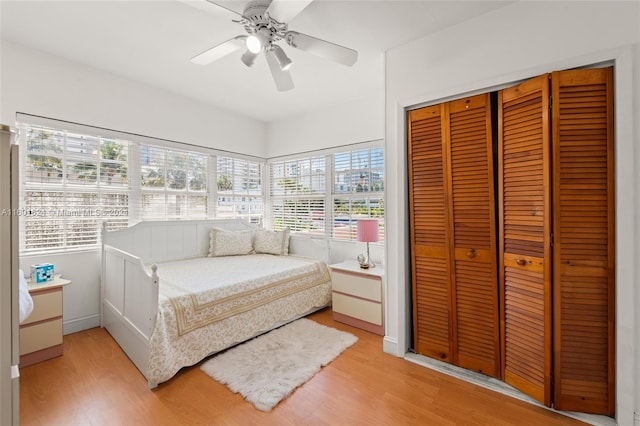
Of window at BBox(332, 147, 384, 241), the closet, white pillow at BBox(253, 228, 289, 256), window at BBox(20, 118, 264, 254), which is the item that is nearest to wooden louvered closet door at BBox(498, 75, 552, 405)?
the closet

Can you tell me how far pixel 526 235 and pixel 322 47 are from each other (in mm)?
1795

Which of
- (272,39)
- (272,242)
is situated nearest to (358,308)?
(272,242)

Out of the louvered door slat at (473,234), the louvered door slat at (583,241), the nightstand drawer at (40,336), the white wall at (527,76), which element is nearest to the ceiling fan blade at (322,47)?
the white wall at (527,76)

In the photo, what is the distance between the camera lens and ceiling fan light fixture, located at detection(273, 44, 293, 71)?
1.91 m

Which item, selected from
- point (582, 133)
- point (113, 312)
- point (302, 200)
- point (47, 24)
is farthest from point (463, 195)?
point (47, 24)

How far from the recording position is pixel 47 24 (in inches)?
85.5

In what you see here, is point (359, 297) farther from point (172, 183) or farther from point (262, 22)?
point (172, 183)

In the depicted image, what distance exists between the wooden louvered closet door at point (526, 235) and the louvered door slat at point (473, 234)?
0.07 meters

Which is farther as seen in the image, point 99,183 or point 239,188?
point 239,188

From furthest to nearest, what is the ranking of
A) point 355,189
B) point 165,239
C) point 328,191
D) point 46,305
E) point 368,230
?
1. point 328,191
2. point 355,189
3. point 165,239
4. point 368,230
5. point 46,305

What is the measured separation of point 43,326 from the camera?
2336 mm

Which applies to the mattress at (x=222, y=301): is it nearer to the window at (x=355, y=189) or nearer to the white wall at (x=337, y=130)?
the white wall at (x=337, y=130)

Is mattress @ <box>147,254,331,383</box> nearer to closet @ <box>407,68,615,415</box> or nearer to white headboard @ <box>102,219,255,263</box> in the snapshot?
white headboard @ <box>102,219,255,263</box>

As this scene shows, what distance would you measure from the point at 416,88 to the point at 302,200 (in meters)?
2.36
